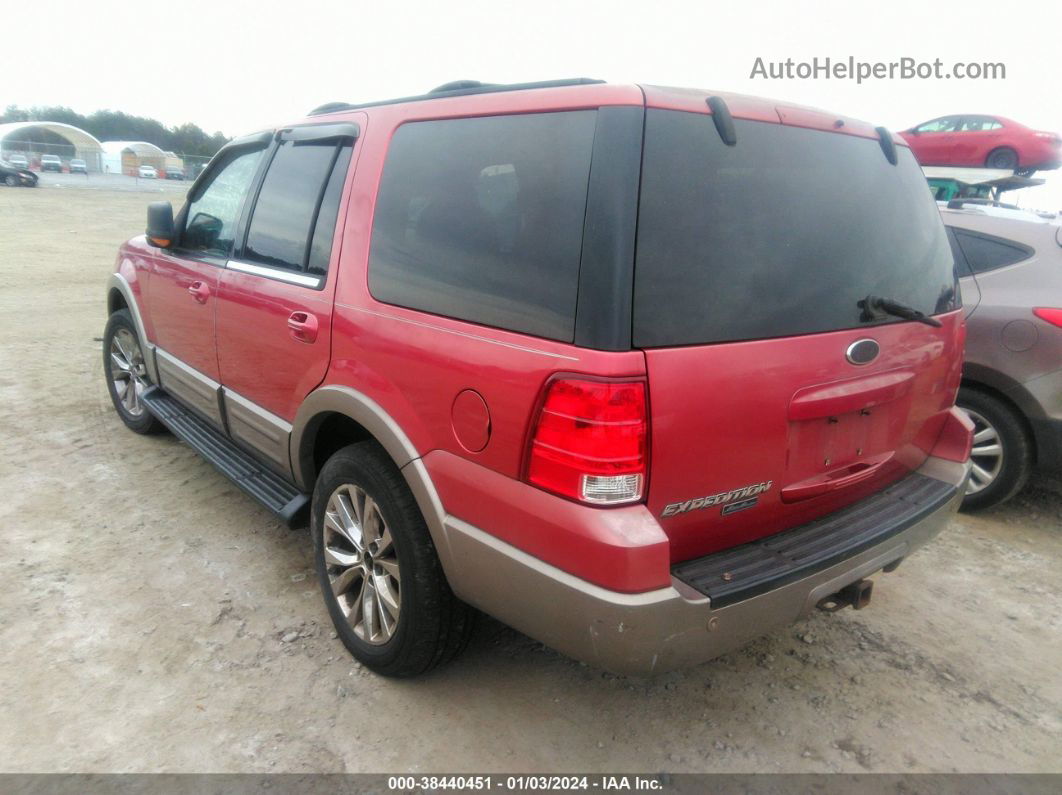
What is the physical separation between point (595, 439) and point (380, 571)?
3.70 feet

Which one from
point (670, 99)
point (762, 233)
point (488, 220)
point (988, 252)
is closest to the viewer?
point (670, 99)

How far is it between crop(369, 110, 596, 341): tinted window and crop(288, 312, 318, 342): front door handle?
349mm

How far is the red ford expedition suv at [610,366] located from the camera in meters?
1.84

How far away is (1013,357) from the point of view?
388 centimetres

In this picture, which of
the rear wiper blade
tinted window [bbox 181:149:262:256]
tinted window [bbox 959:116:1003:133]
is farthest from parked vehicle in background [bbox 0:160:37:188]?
the rear wiper blade

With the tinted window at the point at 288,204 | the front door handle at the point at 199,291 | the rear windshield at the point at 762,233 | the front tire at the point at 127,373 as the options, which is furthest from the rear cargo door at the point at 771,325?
the front tire at the point at 127,373

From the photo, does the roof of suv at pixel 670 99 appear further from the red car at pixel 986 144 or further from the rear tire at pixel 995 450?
the red car at pixel 986 144

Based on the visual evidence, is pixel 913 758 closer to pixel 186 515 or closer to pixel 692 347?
pixel 692 347

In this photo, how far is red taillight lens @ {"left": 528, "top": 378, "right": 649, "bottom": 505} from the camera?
5.89ft

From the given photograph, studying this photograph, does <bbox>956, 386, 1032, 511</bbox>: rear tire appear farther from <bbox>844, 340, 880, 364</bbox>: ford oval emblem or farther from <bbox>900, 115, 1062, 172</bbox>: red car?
<bbox>900, 115, 1062, 172</bbox>: red car

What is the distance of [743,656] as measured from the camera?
2.82 m

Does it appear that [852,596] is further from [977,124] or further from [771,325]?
[977,124]

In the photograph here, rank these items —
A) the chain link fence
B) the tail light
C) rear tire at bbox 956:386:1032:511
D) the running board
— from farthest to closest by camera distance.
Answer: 1. the chain link fence
2. rear tire at bbox 956:386:1032:511
3. the tail light
4. the running board

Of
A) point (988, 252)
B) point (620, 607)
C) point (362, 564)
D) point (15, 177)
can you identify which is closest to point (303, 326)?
point (362, 564)
